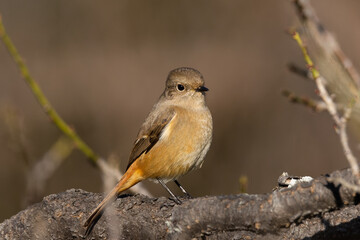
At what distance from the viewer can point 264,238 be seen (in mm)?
3637

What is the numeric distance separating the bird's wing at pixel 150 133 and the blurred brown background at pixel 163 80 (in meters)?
5.05

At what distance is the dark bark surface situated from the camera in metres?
3.28

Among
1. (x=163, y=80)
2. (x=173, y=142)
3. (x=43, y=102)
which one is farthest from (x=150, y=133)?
(x=163, y=80)

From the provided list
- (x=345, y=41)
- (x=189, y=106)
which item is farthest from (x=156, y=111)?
(x=345, y=41)

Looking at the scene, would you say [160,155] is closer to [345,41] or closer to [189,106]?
[189,106]

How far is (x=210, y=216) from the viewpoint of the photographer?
3.87m

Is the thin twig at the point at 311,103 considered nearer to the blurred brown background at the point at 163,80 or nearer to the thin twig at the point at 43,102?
the thin twig at the point at 43,102

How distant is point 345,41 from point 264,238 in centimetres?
739

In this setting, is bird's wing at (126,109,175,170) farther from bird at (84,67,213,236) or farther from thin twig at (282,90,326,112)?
thin twig at (282,90,326,112)

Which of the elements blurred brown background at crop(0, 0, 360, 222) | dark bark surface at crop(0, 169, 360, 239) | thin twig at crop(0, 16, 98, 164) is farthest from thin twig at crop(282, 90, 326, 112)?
blurred brown background at crop(0, 0, 360, 222)

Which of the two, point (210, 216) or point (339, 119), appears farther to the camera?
point (210, 216)

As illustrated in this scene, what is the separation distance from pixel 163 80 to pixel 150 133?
5805 millimetres

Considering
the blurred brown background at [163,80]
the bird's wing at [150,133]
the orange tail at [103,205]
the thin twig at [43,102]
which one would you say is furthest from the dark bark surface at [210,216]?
the blurred brown background at [163,80]

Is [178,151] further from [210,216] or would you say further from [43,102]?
[210,216]
